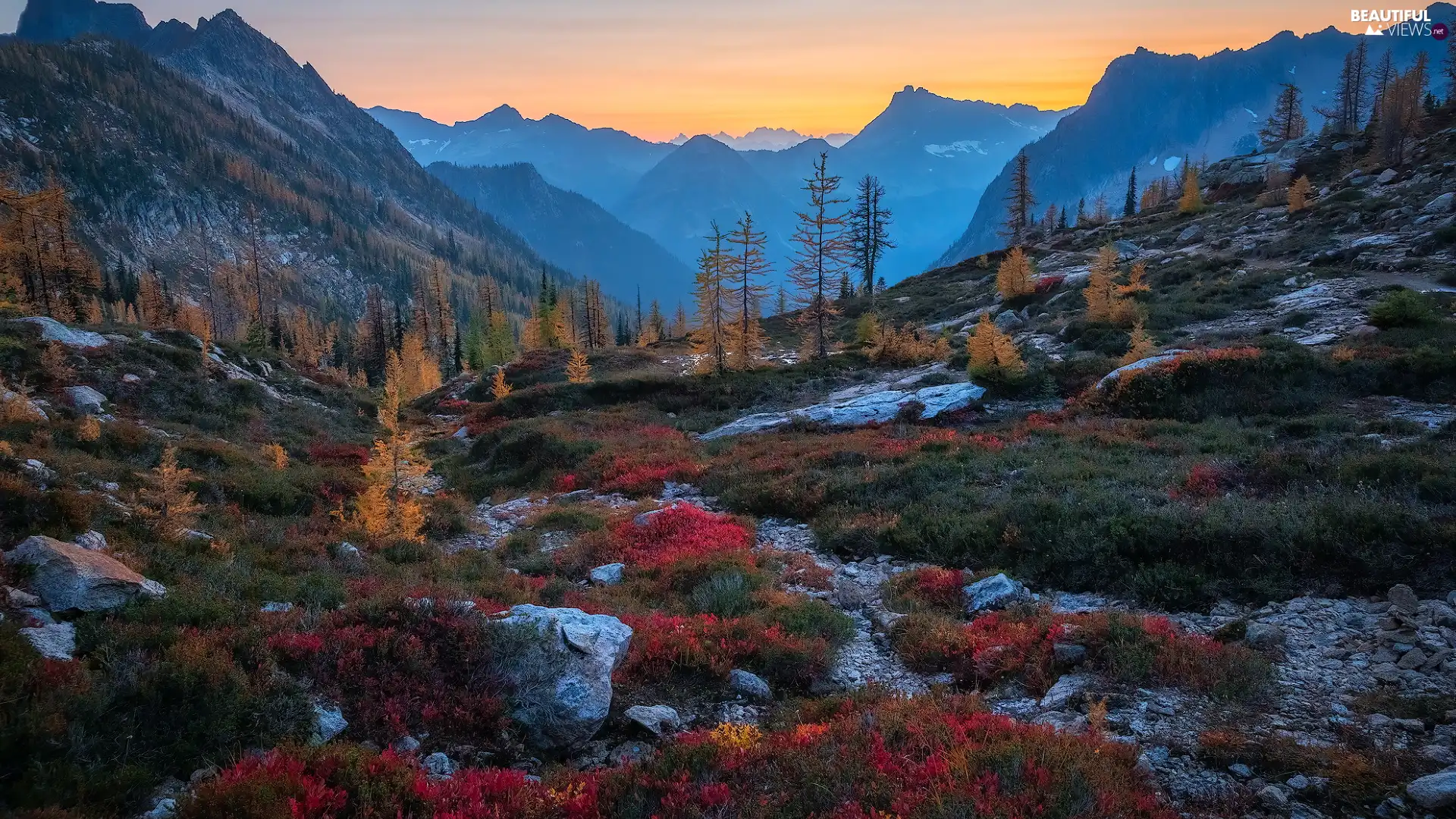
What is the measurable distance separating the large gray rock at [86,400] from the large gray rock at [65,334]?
652 cm

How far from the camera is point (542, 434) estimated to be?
25859 millimetres

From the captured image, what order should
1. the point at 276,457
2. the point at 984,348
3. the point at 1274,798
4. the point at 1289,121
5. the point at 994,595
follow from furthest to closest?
1. the point at 1289,121
2. the point at 984,348
3. the point at 276,457
4. the point at 994,595
5. the point at 1274,798

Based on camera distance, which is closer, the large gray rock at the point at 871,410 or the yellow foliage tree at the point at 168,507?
the yellow foliage tree at the point at 168,507

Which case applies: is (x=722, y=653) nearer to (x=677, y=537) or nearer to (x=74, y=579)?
(x=677, y=537)

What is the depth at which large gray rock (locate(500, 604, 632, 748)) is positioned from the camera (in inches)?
270

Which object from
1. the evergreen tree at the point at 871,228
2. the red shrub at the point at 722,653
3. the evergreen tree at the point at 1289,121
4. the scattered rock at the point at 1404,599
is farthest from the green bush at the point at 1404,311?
the evergreen tree at the point at 1289,121

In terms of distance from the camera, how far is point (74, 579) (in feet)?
23.2

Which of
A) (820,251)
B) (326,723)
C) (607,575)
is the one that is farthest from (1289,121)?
(326,723)

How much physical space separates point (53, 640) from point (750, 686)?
6.80 meters

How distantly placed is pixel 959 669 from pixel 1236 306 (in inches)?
1256

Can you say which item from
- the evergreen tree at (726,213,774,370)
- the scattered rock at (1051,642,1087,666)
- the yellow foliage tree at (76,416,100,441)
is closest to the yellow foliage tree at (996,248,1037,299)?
the evergreen tree at (726,213,774,370)

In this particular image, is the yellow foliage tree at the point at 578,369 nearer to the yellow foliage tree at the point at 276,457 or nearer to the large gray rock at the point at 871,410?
the large gray rock at the point at 871,410

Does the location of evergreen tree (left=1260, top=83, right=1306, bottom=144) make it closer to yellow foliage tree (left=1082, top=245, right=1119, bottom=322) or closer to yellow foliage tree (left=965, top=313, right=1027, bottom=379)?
yellow foliage tree (left=1082, top=245, right=1119, bottom=322)

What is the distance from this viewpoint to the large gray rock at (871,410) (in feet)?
80.4
